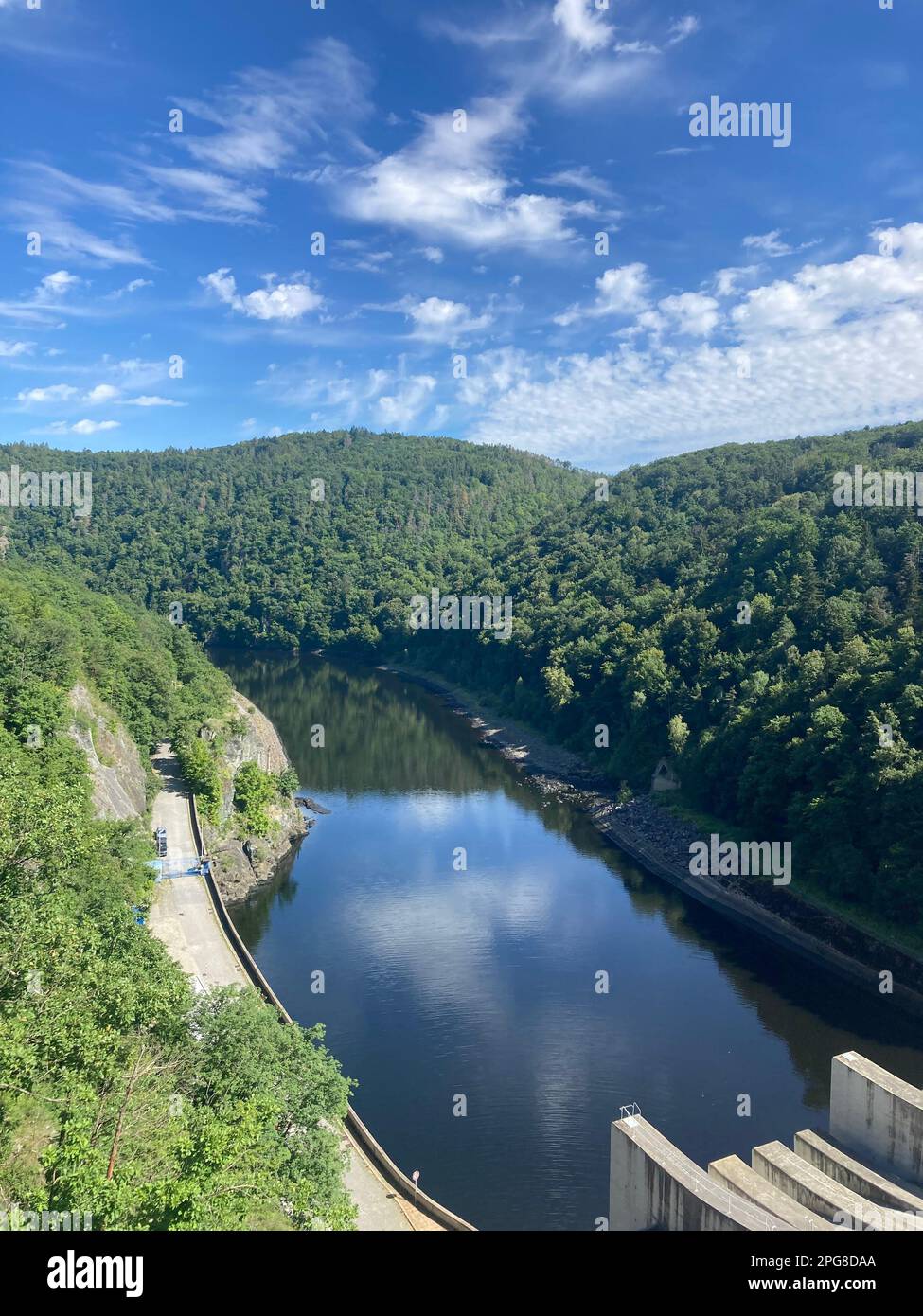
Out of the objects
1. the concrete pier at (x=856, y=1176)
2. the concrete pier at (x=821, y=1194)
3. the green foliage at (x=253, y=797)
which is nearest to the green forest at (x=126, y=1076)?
the concrete pier at (x=821, y=1194)

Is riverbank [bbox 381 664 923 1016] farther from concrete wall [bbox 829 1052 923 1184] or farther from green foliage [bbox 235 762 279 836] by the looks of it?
green foliage [bbox 235 762 279 836]

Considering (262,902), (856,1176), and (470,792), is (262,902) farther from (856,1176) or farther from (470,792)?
(856,1176)

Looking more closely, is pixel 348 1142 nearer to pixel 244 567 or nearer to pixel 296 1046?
pixel 296 1046

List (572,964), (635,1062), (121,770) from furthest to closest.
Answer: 1. (121,770)
2. (572,964)
3. (635,1062)

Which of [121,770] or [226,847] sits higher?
[121,770]

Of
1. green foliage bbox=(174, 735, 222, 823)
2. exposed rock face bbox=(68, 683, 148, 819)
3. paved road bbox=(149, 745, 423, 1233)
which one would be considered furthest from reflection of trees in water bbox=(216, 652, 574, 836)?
exposed rock face bbox=(68, 683, 148, 819)
